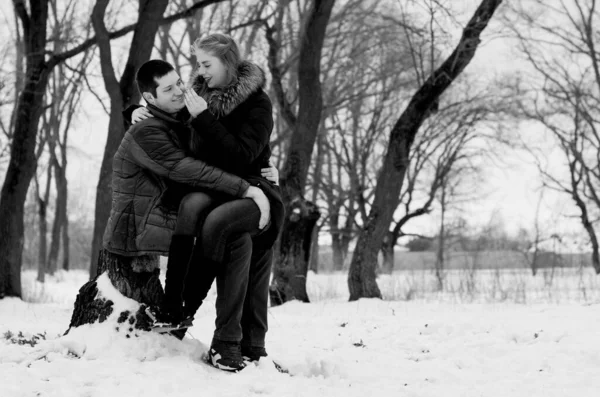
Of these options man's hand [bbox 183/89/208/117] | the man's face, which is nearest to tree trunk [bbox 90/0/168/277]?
the man's face

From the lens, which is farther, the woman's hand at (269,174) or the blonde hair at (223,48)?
the woman's hand at (269,174)

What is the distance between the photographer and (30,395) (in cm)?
311

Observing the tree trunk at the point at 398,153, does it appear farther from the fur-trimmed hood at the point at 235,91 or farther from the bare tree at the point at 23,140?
the fur-trimmed hood at the point at 235,91

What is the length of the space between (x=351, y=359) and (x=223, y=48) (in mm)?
2259

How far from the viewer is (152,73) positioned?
3.95 metres

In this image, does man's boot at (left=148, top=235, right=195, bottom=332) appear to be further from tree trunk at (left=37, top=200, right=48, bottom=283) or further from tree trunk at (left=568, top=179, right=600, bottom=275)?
tree trunk at (left=568, top=179, right=600, bottom=275)

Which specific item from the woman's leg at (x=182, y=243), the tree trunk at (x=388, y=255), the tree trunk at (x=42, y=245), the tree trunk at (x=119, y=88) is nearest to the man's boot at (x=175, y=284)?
the woman's leg at (x=182, y=243)

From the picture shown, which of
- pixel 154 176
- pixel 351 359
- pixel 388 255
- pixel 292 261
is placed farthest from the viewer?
pixel 388 255

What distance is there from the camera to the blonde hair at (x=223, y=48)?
3918 mm

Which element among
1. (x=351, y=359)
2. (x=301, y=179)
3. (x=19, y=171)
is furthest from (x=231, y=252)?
(x=19, y=171)

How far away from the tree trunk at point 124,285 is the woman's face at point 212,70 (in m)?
1.10

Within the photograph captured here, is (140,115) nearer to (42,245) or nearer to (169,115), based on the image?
(169,115)

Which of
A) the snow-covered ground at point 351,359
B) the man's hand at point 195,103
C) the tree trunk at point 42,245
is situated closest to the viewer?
the snow-covered ground at point 351,359

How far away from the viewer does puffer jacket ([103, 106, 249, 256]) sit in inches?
148
